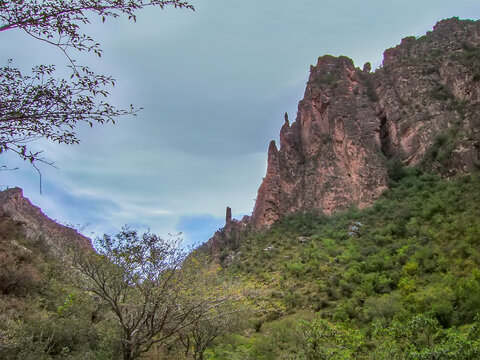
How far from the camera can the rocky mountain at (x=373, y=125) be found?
31859 millimetres

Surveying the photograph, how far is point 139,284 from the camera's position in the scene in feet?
29.5

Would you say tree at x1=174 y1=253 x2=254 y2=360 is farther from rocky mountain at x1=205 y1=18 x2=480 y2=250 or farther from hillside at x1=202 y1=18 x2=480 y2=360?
rocky mountain at x1=205 y1=18 x2=480 y2=250

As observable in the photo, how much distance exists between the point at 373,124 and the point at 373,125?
0.17m

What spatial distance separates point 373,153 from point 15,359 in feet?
115

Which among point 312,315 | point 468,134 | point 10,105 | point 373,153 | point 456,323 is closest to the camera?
point 10,105

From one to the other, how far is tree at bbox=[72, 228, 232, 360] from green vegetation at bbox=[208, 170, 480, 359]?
3342mm

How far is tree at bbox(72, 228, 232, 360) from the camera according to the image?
8.54 meters

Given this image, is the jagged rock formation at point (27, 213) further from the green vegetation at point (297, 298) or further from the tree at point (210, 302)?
A: the tree at point (210, 302)

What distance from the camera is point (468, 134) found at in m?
26.0

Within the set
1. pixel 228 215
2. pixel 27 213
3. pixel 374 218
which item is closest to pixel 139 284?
pixel 374 218

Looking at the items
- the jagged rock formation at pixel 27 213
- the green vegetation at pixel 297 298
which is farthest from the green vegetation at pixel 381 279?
the jagged rock formation at pixel 27 213

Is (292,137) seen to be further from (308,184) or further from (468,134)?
(468,134)

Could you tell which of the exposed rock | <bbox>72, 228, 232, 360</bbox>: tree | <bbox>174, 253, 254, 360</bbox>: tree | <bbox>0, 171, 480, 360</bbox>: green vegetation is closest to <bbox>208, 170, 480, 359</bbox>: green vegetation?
<bbox>0, 171, 480, 360</bbox>: green vegetation

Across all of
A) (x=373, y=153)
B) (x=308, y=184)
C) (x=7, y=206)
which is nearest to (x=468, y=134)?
(x=373, y=153)
